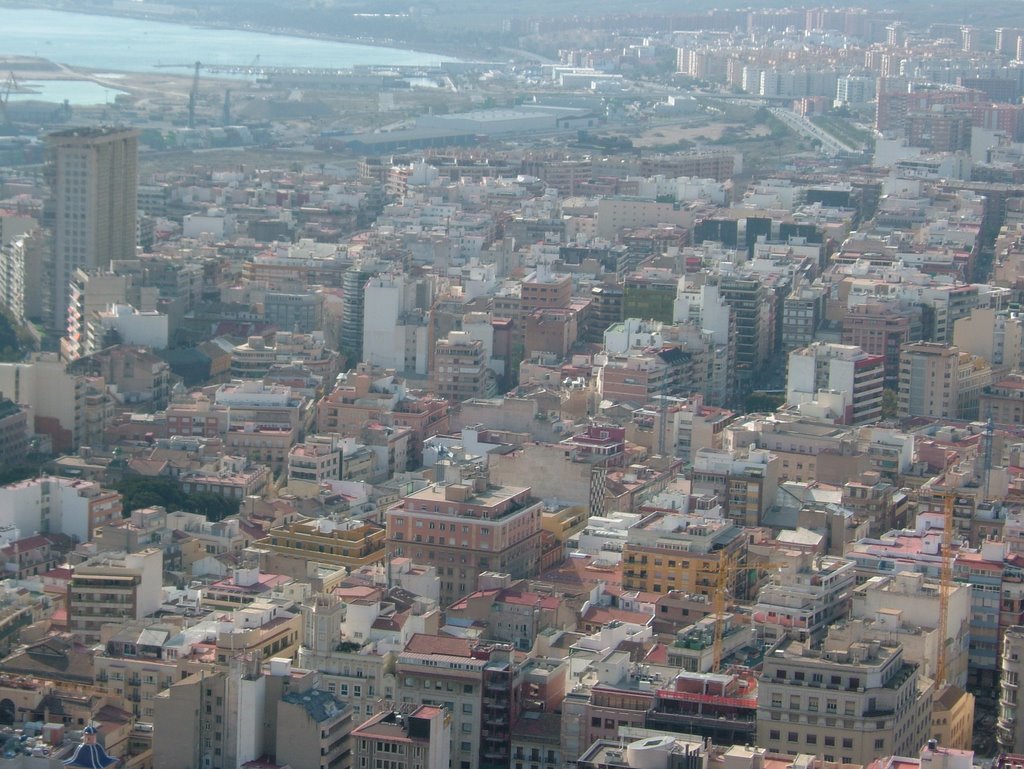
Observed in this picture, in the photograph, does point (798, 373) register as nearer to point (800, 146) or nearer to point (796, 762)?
point (796, 762)

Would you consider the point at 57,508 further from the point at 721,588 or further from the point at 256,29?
the point at 256,29

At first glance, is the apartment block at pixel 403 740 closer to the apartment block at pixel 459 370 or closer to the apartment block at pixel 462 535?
the apartment block at pixel 462 535

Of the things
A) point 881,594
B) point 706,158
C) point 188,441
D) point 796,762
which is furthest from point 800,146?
point 796,762

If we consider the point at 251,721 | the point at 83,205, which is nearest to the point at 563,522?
the point at 251,721

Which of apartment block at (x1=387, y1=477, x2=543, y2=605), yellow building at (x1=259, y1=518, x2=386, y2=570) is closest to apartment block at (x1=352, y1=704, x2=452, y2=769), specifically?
apartment block at (x1=387, y1=477, x2=543, y2=605)

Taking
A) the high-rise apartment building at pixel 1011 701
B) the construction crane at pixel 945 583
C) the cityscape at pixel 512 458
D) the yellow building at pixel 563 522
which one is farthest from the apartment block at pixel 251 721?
the yellow building at pixel 563 522
